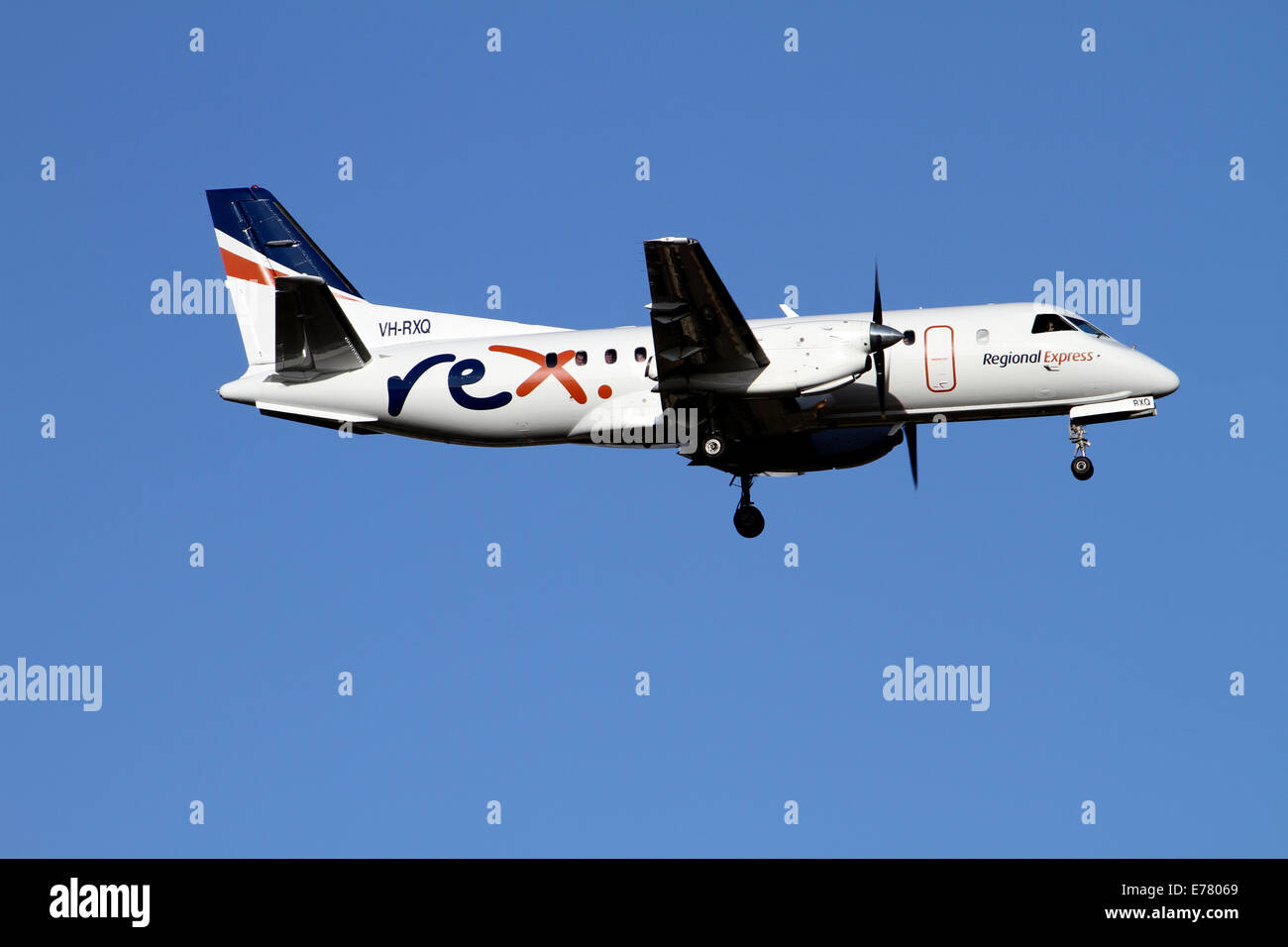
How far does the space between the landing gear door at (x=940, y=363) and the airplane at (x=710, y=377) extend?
2 centimetres

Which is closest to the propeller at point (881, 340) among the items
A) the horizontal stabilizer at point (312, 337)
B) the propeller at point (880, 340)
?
the propeller at point (880, 340)

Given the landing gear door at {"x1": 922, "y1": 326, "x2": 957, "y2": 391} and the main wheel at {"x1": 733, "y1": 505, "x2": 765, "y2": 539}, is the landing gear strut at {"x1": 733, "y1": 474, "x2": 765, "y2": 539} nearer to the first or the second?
the main wheel at {"x1": 733, "y1": 505, "x2": 765, "y2": 539}

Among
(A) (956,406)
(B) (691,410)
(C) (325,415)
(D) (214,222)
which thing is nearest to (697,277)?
(B) (691,410)

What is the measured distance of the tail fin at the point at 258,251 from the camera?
2875cm

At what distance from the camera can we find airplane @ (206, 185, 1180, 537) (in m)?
24.6

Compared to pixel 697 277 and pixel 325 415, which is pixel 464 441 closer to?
pixel 325 415

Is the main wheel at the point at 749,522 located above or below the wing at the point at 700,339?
below

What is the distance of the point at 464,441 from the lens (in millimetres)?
27109

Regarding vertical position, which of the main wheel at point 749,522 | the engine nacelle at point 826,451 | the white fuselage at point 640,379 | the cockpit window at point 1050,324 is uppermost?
the cockpit window at point 1050,324

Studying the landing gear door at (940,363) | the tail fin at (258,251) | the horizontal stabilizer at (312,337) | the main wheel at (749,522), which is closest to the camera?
the landing gear door at (940,363)

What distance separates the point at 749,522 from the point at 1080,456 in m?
5.93

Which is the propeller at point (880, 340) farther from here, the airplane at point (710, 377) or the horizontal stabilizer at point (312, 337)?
the horizontal stabilizer at point (312, 337)

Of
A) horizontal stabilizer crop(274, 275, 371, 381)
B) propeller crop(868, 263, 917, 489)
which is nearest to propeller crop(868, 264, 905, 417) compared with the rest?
propeller crop(868, 263, 917, 489)
